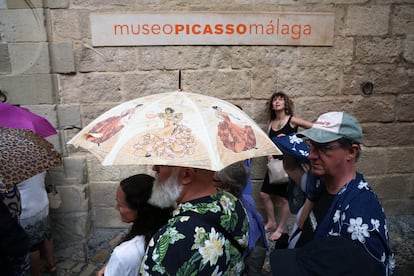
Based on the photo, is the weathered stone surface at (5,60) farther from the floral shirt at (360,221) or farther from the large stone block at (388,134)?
the large stone block at (388,134)

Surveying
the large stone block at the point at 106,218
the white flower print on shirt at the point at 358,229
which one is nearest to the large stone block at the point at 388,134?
the white flower print on shirt at the point at 358,229

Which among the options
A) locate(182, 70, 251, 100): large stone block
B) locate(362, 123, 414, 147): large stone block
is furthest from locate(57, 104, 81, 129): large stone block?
locate(362, 123, 414, 147): large stone block

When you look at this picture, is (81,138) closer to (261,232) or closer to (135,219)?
(135,219)

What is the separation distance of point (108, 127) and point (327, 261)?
105 cm

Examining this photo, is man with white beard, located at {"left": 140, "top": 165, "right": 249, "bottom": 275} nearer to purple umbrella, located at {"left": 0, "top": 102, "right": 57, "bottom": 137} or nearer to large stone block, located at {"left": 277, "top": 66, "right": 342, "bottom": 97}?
purple umbrella, located at {"left": 0, "top": 102, "right": 57, "bottom": 137}

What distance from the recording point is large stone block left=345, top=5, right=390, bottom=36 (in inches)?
142

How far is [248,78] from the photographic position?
3.68m

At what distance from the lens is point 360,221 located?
4.51ft

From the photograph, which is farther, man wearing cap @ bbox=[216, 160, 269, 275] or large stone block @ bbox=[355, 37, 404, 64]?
large stone block @ bbox=[355, 37, 404, 64]

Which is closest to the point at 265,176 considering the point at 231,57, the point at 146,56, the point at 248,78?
the point at 248,78

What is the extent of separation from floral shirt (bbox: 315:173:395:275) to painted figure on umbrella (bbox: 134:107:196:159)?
787mm

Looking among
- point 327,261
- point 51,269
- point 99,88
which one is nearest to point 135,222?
point 327,261

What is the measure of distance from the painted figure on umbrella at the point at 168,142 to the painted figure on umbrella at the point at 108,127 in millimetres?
174

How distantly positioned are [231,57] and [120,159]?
2653mm
